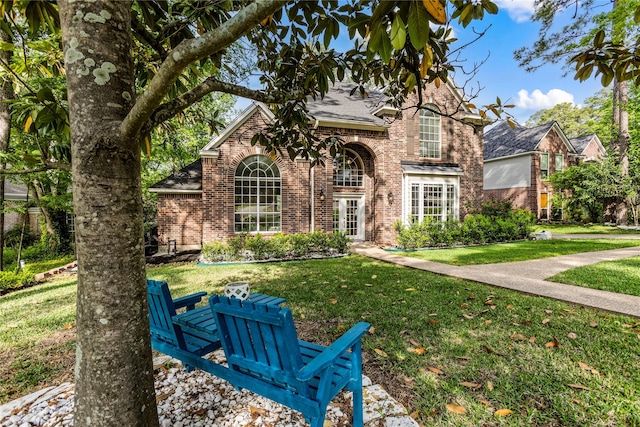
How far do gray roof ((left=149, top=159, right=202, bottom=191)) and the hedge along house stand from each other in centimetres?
4

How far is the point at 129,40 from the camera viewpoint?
5.34 feet

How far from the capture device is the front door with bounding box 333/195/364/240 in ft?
44.7

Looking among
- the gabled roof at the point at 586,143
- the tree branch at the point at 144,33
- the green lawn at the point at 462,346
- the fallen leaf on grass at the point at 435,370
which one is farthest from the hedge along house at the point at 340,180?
the gabled roof at the point at 586,143

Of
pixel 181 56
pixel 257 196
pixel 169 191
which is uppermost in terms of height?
pixel 169 191

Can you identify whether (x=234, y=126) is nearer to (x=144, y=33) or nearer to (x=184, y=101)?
(x=144, y=33)

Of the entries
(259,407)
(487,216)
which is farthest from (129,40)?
(487,216)

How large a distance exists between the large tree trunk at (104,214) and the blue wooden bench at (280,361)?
Answer: 1.94 ft

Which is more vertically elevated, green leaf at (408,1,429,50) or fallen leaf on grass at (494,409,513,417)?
green leaf at (408,1,429,50)

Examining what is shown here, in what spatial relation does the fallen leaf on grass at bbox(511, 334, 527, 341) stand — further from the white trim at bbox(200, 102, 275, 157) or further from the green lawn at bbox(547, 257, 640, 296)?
the white trim at bbox(200, 102, 275, 157)

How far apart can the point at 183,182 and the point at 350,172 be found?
7.43 meters

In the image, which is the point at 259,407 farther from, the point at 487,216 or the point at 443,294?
the point at 487,216

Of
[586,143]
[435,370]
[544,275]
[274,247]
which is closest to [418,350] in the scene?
[435,370]

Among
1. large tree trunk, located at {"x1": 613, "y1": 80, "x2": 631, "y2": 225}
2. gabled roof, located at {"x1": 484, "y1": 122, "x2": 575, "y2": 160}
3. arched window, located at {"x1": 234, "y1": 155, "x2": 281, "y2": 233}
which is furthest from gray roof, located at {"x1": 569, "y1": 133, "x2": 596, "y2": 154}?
arched window, located at {"x1": 234, "y1": 155, "x2": 281, "y2": 233}

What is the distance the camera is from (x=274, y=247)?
1038cm
